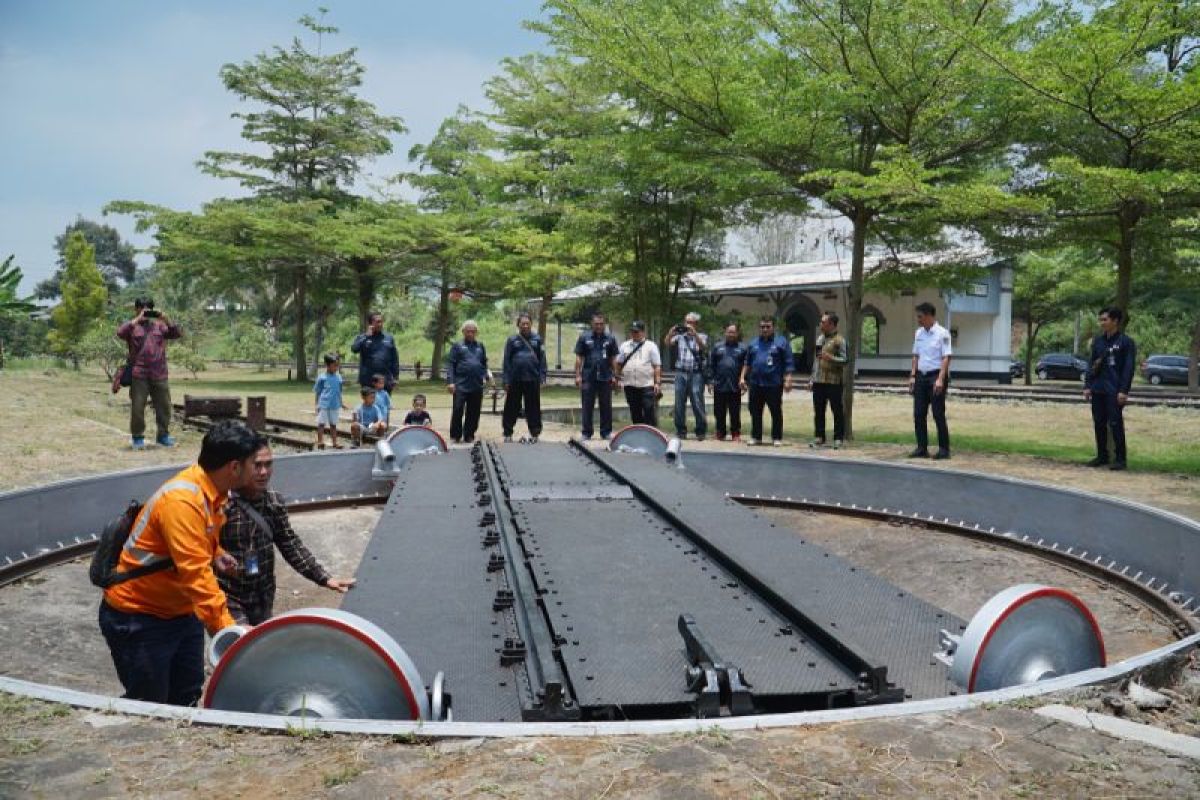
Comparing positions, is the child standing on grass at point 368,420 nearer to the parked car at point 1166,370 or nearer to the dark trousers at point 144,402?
the dark trousers at point 144,402

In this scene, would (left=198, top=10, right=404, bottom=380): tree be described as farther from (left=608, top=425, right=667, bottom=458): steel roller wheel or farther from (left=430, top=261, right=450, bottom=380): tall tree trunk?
(left=608, top=425, right=667, bottom=458): steel roller wheel

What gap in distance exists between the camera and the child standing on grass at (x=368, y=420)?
457 inches

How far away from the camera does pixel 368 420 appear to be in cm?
1188

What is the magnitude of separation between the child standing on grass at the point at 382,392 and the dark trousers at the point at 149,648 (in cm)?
779

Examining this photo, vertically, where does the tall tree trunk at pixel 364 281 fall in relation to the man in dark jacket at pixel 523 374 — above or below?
above

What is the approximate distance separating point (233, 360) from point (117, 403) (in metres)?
28.1

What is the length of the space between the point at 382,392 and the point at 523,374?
1897 millimetres

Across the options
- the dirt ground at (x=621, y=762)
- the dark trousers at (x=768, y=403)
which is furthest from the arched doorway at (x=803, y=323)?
the dirt ground at (x=621, y=762)

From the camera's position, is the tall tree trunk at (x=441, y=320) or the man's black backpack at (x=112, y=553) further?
the tall tree trunk at (x=441, y=320)

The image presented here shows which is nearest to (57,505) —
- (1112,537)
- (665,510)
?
(665,510)

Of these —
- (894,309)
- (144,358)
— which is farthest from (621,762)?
(894,309)

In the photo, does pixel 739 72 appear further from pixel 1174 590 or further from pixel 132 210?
pixel 132 210

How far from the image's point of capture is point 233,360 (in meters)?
46.2

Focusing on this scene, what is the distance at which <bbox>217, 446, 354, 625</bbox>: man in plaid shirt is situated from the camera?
14.2 ft
